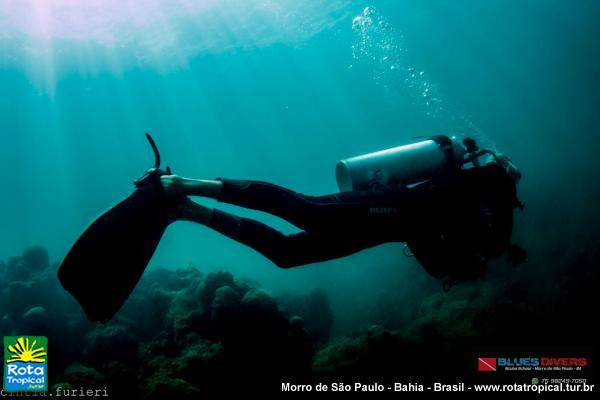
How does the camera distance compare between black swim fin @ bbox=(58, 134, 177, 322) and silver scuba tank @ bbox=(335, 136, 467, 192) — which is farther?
silver scuba tank @ bbox=(335, 136, 467, 192)

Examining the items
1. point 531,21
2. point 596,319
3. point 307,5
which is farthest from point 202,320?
point 531,21

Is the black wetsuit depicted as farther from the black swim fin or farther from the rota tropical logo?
the rota tropical logo

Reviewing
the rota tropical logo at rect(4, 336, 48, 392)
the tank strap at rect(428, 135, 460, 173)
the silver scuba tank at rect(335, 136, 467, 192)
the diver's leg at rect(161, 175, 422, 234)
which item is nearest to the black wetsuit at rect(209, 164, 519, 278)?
the diver's leg at rect(161, 175, 422, 234)

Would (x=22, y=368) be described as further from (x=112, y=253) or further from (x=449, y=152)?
(x=449, y=152)

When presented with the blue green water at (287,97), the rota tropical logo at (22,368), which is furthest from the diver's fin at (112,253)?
the rota tropical logo at (22,368)

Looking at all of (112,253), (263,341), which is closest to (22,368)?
(263,341)

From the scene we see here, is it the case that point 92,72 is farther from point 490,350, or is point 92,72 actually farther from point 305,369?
point 490,350

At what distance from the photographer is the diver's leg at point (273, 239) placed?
3.11 meters

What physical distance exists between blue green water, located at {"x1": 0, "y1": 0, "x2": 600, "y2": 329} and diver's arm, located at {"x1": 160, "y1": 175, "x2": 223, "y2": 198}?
417 cm

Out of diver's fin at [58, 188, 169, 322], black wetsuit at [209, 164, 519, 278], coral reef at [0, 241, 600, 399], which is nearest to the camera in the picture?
diver's fin at [58, 188, 169, 322]

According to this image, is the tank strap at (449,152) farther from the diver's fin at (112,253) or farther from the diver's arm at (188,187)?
the diver's fin at (112,253)

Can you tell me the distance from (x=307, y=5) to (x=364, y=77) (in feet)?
107

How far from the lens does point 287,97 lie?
174 ft

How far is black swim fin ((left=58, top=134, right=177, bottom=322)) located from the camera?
256 cm
